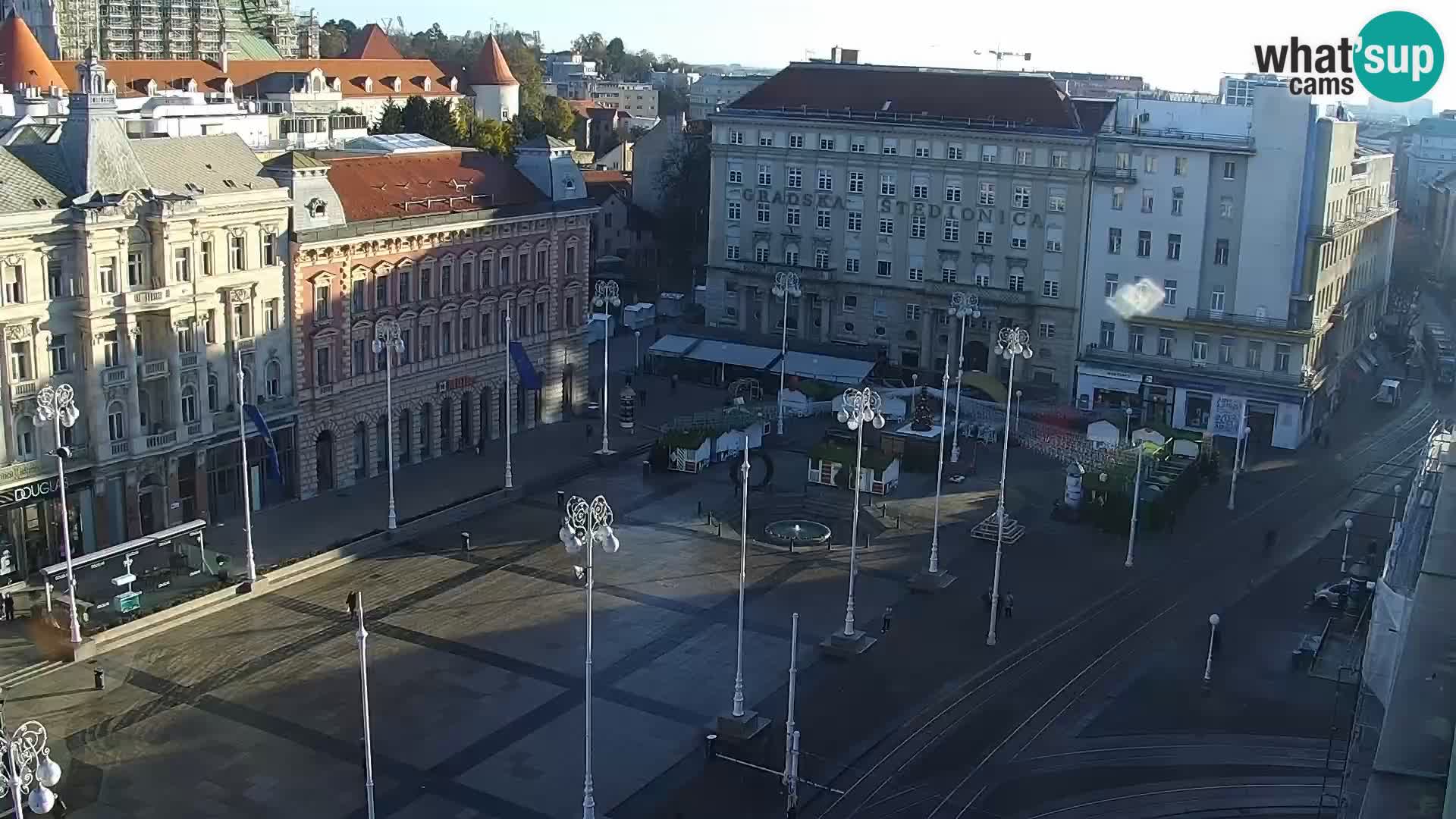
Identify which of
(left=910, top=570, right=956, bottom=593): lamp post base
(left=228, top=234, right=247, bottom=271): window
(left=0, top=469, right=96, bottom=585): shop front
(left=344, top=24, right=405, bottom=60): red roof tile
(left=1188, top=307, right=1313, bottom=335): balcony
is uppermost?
(left=344, top=24, right=405, bottom=60): red roof tile

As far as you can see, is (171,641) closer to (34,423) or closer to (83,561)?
(83,561)

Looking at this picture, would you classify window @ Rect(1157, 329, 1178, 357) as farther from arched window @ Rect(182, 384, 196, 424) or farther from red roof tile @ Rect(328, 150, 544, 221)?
arched window @ Rect(182, 384, 196, 424)

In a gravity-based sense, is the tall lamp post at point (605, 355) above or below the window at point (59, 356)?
below

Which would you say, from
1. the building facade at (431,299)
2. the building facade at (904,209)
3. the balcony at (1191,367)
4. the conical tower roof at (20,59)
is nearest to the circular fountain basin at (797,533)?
the building facade at (431,299)

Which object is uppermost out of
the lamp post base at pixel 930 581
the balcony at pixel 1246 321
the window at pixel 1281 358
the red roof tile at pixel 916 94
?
the red roof tile at pixel 916 94

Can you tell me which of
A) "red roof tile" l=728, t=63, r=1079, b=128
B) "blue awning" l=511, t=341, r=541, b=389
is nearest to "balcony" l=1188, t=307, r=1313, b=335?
"red roof tile" l=728, t=63, r=1079, b=128

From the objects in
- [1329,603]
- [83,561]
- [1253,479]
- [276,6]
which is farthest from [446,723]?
[276,6]

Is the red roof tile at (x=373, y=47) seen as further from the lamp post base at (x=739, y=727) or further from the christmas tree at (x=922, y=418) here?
the lamp post base at (x=739, y=727)
